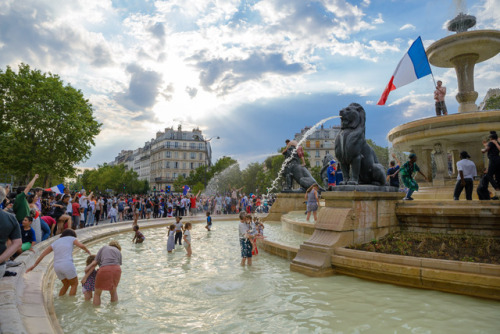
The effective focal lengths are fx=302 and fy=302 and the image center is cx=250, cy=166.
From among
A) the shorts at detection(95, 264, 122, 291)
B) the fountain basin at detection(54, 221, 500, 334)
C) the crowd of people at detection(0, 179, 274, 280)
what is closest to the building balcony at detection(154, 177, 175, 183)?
the crowd of people at detection(0, 179, 274, 280)

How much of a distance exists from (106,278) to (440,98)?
1343 centimetres

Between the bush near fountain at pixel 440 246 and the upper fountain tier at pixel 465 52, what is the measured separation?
9.22 metres

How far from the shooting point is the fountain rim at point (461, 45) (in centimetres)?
1116

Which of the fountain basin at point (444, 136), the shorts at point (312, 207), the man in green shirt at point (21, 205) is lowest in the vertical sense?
the shorts at point (312, 207)

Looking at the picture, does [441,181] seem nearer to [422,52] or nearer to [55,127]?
[422,52]

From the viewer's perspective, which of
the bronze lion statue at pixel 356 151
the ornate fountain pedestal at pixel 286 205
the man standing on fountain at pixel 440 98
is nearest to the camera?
the bronze lion statue at pixel 356 151

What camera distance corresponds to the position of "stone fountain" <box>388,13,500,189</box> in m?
9.73

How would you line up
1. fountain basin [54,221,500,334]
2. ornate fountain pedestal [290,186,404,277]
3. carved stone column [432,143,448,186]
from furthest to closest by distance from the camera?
carved stone column [432,143,448,186]
ornate fountain pedestal [290,186,404,277]
fountain basin [54,221,500,334]

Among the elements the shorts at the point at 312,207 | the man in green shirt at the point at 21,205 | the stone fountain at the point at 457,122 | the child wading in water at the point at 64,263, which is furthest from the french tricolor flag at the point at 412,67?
the man in green shirt at the point at 21,205

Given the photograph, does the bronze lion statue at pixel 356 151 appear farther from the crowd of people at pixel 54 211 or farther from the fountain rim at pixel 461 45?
the fountain rim at pixel 461 45

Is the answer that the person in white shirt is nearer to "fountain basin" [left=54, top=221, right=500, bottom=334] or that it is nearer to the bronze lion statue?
the bronze lion statue

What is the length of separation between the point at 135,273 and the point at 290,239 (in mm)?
4504

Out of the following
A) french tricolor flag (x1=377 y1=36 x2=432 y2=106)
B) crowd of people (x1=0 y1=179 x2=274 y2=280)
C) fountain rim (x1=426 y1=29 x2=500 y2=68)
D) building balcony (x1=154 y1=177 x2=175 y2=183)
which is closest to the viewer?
crowd of people (x1=0 y1=179 x2=274 y2=280)

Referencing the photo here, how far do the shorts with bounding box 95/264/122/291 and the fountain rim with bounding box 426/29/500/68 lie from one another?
542 inches
